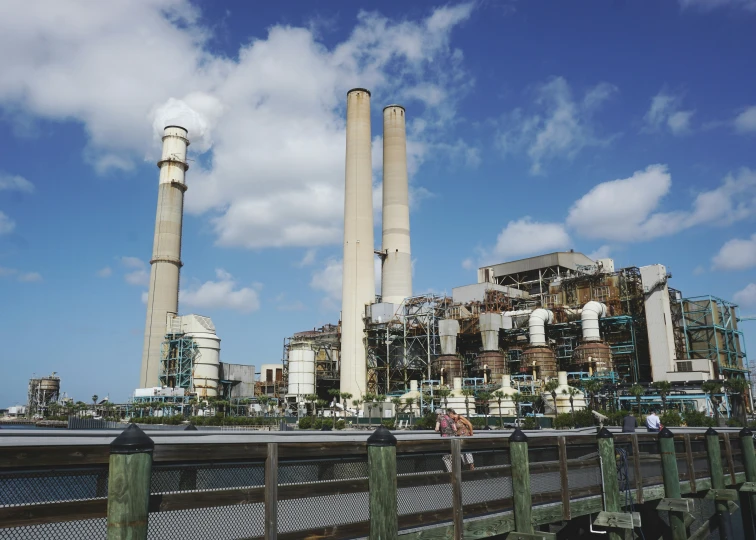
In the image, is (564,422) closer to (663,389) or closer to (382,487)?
(663,389)

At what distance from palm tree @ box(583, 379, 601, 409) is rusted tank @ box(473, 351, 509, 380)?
12608 mm

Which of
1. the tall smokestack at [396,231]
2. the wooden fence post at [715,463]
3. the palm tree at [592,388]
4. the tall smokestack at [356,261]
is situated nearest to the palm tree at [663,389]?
the palm tree at [592,388]

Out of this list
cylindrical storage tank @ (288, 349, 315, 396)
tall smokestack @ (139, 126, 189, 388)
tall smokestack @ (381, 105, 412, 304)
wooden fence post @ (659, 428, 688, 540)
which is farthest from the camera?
tall smokestack @ (139, 126, 189, 388)

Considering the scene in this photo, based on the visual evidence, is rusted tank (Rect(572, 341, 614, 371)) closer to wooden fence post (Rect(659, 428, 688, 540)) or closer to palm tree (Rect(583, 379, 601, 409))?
palm tree (Rect(583, 379, 601, 409))

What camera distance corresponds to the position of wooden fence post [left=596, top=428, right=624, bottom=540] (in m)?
12.4

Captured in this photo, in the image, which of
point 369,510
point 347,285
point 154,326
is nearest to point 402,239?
point 347,285

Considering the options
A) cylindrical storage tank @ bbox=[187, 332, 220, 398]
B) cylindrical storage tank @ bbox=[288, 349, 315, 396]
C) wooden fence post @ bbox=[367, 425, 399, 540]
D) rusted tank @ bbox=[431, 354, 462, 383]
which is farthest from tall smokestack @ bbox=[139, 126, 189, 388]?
wooden fence post @ bbox=[367, 425, 399, 540]

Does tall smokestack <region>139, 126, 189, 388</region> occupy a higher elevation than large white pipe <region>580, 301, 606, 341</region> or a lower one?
higher

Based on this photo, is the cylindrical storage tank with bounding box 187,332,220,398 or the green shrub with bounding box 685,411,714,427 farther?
the cylindrical storage tank with bounding box 187,332,220,398

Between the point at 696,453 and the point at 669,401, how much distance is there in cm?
5296

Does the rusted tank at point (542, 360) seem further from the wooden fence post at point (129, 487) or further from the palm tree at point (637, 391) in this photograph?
the wooden fence post at point (129, 487)

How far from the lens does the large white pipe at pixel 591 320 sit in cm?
7244

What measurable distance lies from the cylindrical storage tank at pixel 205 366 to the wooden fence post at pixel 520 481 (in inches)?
3741

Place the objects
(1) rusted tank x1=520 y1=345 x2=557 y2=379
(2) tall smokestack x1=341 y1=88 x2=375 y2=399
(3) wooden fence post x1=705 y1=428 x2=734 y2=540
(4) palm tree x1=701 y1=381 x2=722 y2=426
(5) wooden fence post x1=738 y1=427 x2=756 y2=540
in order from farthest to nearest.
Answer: (2) tall smokestack x1=341 y1=88 x2=375 y2=399, (1) rusted tank x1=520 y1=345 x2=557 y2=379, (4) palm tree x1=701 y1=381 x2=722 y2=426, (5) wooden fence post x1=738 y1=427 x2=756 y2=540, (3) wooden fence post x1=705 y1=428 x2=734 y2=540
